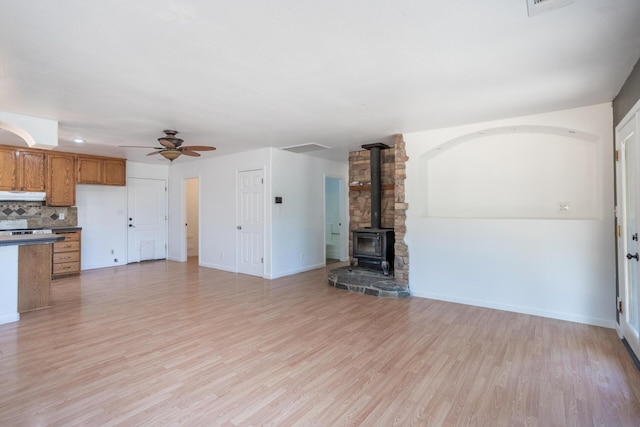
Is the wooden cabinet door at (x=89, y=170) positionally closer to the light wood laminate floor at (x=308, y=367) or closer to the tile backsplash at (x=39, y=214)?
the tile backsplash at (x=39, y=214)

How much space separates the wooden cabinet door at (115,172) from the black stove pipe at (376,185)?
537cm

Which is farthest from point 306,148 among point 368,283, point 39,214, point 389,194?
point 39,214

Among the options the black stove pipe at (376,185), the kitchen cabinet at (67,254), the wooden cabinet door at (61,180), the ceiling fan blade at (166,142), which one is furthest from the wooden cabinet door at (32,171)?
the black stove pipe at (376,185)

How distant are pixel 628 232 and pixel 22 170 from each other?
8.73 meters

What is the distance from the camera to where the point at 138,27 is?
196cm

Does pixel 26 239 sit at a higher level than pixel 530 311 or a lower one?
higher

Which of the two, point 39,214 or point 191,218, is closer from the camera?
point 39,214

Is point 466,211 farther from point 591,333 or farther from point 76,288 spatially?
point 76,288

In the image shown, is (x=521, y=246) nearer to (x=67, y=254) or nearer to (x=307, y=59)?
(x=307, y=59)

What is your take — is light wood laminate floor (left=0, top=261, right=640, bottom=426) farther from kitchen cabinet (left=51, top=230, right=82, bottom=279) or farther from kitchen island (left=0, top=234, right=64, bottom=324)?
kitchen cabinet (left=51, top=230, right=82, bottom=279)

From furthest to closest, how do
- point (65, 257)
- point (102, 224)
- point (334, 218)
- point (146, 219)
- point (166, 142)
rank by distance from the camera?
point (334, 218) → point (146, 219) → point (102, 224) → point (65, 257) → point (166, 142)

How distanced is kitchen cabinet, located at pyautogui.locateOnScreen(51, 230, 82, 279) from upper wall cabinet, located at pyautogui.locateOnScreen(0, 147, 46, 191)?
3.13ft

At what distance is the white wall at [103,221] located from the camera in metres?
6.89

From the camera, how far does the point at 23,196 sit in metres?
5.89
